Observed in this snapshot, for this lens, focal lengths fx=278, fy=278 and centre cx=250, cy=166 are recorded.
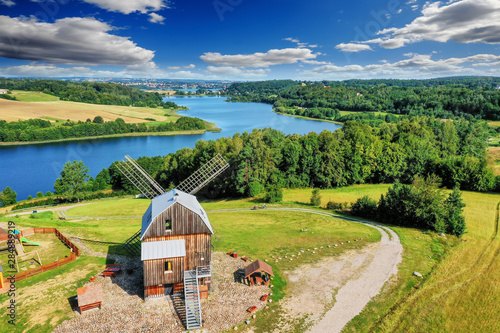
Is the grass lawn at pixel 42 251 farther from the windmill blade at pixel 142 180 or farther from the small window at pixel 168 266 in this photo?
the small window at pixel 168 266

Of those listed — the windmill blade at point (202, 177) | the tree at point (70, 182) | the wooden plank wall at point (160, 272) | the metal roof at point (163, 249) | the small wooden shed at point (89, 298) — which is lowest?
the tree at point (70, 182)

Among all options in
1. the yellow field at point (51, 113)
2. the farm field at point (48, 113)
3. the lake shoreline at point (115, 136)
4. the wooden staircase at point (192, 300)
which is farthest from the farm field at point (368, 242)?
the farm field at point (48, 113)

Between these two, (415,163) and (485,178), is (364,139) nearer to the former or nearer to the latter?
(415,163)

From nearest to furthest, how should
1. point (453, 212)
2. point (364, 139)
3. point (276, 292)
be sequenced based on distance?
point (276, 292)
point (453, 212)
point (364, 139)

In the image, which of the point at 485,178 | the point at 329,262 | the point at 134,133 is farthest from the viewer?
the point at 134,133

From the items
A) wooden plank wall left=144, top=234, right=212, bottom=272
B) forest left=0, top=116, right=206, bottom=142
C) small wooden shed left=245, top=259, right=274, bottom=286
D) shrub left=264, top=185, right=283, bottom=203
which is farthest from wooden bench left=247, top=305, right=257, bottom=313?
forest left=0, top=116, right=206, bottom=142

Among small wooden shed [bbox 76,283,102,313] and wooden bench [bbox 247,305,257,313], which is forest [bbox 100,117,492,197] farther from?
small wooden shed [bbox 76,283,102,313]

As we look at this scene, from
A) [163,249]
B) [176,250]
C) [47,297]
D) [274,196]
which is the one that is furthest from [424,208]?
[47,297]

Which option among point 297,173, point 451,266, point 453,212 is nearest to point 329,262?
point 451,266
